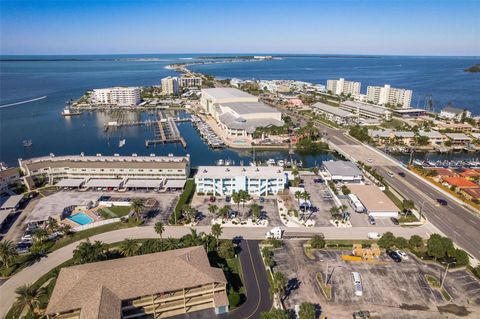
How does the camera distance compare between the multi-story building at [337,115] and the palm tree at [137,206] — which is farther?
the multi-story building at [337,115]

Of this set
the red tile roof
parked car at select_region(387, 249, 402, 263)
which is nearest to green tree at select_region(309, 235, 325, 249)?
parked car at select_region(387, 249, 402, 263)

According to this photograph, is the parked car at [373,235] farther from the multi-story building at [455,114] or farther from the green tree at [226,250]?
the multi-story building at [455,114]

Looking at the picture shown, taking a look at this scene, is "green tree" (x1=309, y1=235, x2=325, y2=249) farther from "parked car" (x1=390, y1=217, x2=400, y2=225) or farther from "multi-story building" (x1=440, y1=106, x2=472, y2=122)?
"multi-story building" (x1=440, y1=106, x2=472, y2=122)

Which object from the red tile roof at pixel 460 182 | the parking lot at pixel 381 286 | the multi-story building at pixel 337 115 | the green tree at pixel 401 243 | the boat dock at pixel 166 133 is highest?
the multi-story building at pixel 337 115

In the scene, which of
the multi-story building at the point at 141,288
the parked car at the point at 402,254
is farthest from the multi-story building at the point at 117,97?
the parked car at the point at 402,254

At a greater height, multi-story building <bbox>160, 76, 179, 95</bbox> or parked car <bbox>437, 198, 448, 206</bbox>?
multi-story building <bbox>160, 76, 179, 95</bbox>

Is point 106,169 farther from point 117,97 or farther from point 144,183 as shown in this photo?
point 117,97
